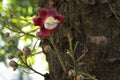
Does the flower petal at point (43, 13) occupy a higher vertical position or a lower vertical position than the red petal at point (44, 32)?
higher

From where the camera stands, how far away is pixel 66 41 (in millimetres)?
927

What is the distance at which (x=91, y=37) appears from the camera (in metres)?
0.91

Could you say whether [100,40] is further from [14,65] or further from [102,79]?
[14,65]

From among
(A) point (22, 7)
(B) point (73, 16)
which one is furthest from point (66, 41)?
(A) point (22, 7)

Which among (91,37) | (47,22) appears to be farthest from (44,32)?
(91,37)

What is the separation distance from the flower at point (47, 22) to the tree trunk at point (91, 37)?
0.40 ft

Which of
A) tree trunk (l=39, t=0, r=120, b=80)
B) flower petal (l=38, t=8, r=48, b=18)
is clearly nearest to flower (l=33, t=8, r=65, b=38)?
flower petal (l=38, t=8, r=48, b=18)

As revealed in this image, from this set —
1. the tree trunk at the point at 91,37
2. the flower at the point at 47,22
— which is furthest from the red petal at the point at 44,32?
the tree trunk at the point at 91,37

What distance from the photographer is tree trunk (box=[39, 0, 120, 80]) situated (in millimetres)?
879

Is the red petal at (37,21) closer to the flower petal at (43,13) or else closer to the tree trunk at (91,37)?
the flower petal at (43,13)

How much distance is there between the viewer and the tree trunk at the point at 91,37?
34.6 inches

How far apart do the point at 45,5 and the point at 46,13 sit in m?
0.20

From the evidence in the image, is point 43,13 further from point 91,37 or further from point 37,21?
point 91,37

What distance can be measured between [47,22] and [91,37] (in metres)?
0.16
